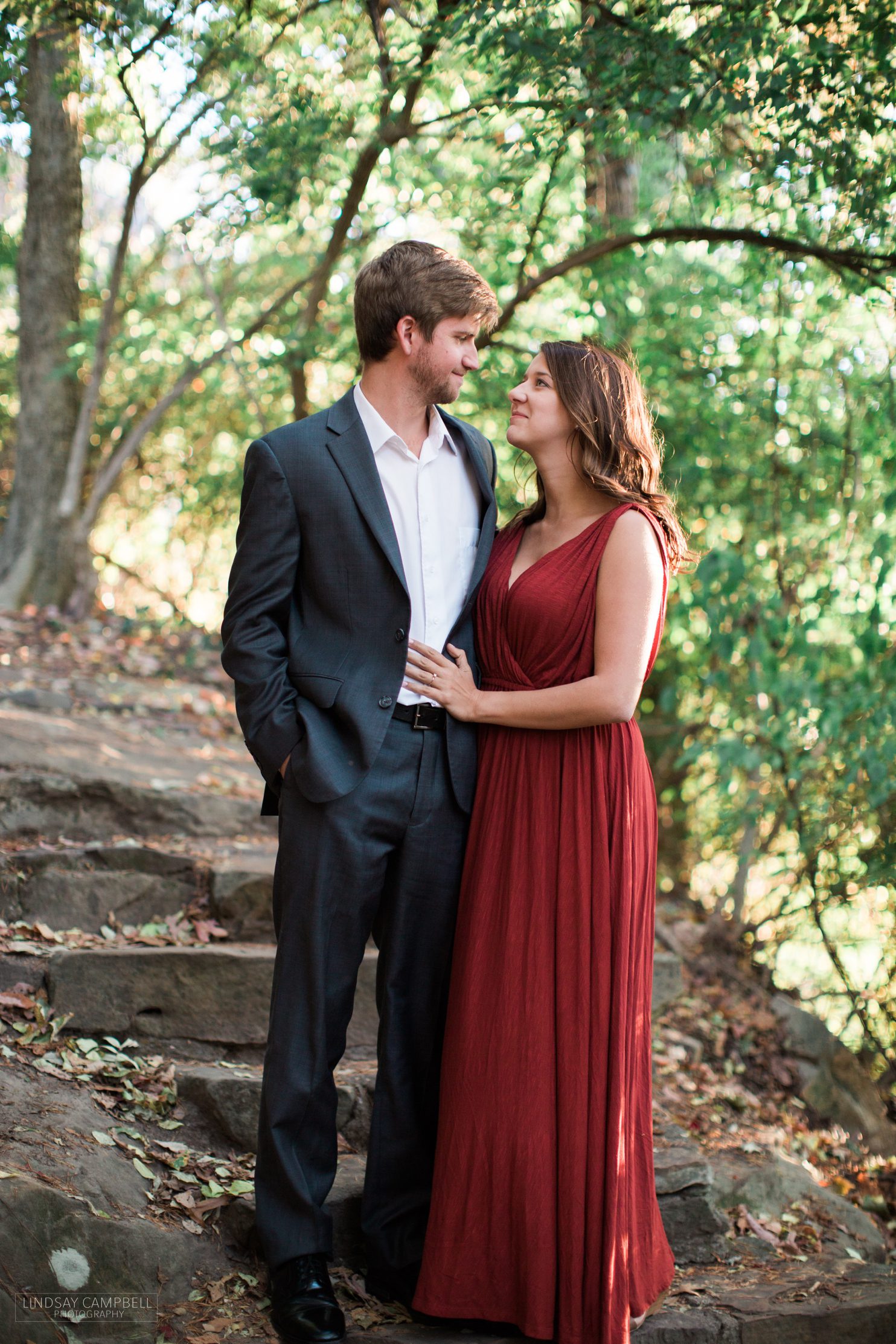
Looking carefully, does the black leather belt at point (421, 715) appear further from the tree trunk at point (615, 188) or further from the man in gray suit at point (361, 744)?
the tree trunk at point (615, 188)

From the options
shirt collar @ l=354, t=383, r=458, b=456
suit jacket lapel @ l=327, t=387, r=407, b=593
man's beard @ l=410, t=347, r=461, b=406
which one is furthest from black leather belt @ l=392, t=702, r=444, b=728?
man's beard @ l=410, t=347, r=461, b=406

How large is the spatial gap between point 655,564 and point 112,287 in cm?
492

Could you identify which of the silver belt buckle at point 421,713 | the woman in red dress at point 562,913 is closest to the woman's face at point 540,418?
the woman in red dress at point 562,913

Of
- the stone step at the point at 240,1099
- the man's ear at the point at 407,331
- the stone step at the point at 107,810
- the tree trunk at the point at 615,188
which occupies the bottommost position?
the stone step at the point at 240,1099

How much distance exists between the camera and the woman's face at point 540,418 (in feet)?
8.50

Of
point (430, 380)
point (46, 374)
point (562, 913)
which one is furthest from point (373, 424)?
point (46, 374)

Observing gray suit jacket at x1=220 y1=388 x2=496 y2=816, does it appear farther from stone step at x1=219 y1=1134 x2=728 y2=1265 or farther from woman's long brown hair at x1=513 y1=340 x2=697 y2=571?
stone step at x1=219 y1=1134 x2=728 y2=1265

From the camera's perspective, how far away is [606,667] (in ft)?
7.92

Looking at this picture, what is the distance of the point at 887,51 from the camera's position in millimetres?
3092

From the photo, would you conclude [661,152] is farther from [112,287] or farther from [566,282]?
[112,287]

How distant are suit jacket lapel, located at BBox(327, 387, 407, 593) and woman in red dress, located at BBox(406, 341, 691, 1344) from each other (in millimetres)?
248

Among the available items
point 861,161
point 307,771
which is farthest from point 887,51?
point 307,771

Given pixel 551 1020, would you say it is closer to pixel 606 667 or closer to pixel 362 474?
pixel 606 667

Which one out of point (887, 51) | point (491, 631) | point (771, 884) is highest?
point (887, 51)
